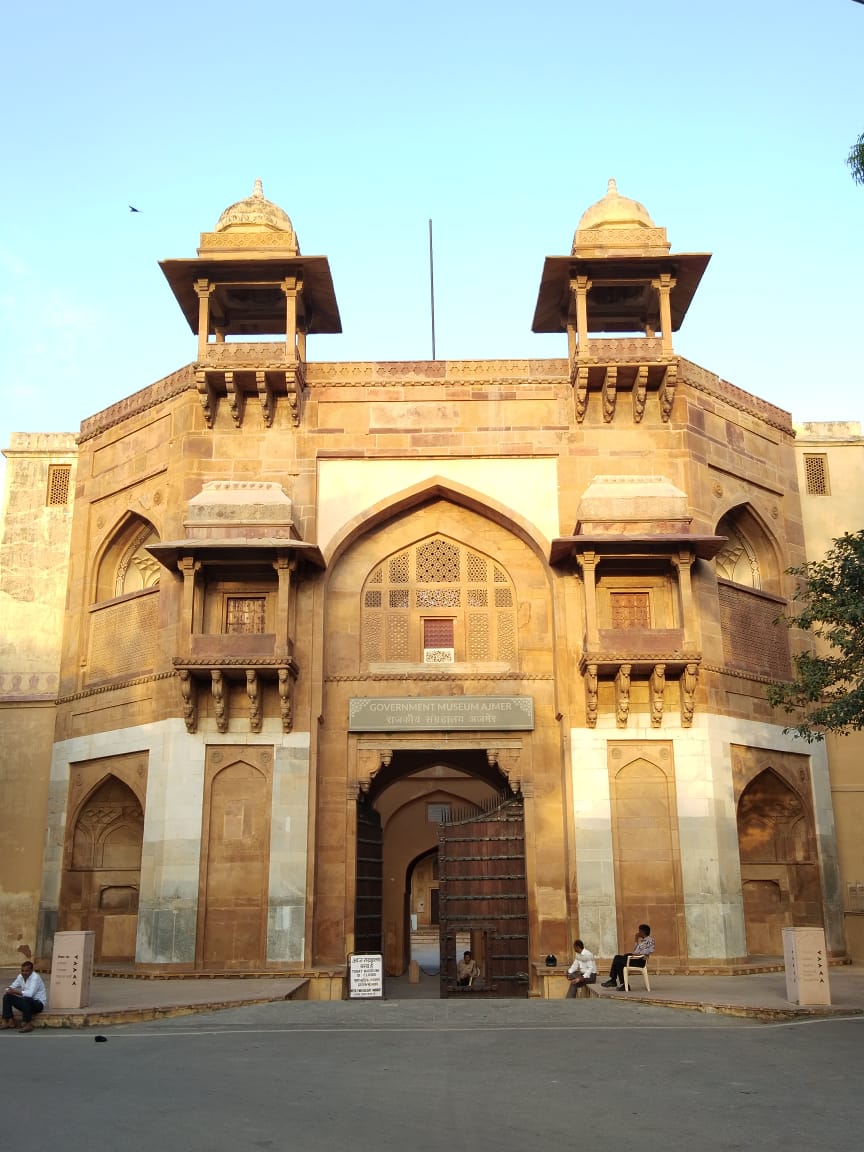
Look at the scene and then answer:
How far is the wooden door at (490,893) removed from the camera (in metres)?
16.8

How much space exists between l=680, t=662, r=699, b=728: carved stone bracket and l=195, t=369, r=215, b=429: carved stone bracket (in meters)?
8.17

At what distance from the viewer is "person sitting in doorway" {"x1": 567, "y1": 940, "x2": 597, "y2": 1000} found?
14.4m

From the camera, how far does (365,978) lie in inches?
582

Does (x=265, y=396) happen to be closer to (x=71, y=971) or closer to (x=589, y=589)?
(x=589, y=589)

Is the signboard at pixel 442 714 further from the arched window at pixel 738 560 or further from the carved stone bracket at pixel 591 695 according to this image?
the arched window at pixel 738 560

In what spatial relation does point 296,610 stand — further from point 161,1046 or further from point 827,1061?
point 827,1061

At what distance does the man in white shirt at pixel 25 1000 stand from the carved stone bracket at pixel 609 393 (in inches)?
444

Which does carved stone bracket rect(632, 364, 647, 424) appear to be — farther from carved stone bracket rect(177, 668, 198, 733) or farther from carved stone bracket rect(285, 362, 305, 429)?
carved stone bracket rect(177, 668, 198, 733)

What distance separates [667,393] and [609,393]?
914mm

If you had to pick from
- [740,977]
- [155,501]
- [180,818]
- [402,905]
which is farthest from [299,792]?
[402,905]

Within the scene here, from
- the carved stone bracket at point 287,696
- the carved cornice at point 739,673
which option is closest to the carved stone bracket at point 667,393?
the carved cornice at point 739,673

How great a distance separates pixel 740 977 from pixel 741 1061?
22.3 feet

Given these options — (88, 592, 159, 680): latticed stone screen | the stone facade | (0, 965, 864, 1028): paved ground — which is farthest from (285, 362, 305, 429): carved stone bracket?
the stone facade

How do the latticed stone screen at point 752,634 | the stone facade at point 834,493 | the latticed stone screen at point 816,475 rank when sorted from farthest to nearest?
the latticed stone screen at point 816,475 < the stone facade at point 834,493 < the latticed stone screen at point 752,634
